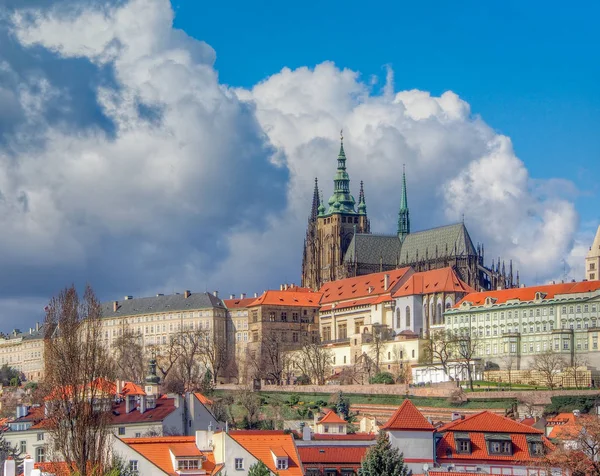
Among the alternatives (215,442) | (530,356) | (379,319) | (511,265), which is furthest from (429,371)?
(215,442)

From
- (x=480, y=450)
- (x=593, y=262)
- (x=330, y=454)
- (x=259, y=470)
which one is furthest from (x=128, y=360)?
(x=259, y=470)

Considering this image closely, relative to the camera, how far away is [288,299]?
18862cm

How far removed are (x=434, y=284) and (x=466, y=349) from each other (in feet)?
58.8

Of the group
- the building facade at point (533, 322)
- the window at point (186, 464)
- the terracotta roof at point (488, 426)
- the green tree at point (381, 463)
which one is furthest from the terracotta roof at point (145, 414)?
the building facade at point (533, 322)

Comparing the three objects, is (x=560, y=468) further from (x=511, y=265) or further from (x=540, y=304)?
(x=511, y=265)

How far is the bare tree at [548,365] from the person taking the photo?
138250mm

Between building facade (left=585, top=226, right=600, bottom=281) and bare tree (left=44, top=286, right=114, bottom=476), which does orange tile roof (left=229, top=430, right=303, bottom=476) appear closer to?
bare tree (left=44, top=286, right=114, bottom=476)

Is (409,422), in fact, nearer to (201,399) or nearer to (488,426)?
(488,426)

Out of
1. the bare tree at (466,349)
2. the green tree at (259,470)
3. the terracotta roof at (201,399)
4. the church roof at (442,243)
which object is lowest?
the green tree at (259,470)

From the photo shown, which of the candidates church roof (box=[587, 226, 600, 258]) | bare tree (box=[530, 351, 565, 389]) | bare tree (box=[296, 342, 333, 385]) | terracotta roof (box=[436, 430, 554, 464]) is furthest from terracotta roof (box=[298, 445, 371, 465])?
church roof (box=[587, 226, 600, 258])

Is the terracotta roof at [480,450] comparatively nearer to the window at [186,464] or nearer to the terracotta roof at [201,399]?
the window at [186,464]

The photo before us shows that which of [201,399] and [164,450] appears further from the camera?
[201,399]

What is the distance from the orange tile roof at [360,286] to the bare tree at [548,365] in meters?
34.4

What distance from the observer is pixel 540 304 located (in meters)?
152
